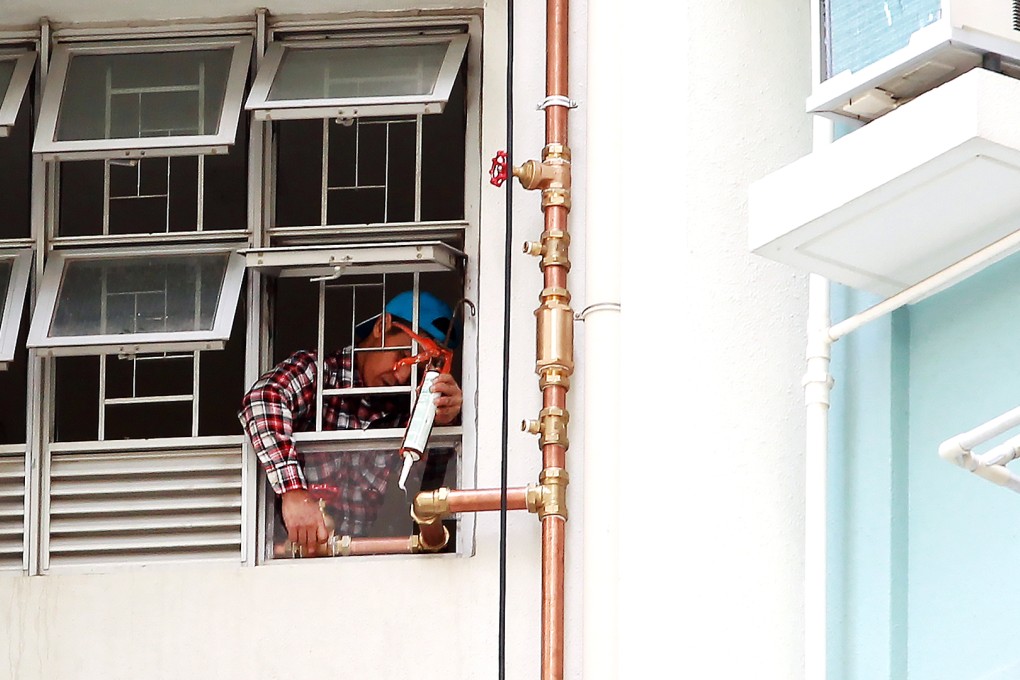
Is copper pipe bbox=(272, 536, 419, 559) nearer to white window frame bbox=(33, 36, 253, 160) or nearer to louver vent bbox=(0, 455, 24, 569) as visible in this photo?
louver vent bbox=(0, 455, 24, 569)

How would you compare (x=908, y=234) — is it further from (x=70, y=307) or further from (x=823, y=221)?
(x=70, y=307)

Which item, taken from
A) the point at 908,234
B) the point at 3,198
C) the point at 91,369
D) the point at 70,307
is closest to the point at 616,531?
the point at 908,234

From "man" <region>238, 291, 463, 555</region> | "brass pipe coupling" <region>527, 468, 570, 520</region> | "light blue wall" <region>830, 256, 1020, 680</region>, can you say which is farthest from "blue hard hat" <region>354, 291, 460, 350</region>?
"light blue wall" <region>830, 256, 1020, 680</region>

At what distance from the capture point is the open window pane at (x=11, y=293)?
20.0 feet

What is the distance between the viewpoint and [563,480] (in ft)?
17.3

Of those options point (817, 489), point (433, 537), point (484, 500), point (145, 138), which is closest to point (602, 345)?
point (484, 500)

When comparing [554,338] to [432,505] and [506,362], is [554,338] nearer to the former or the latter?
[506,362]

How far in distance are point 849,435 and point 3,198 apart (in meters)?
4.04

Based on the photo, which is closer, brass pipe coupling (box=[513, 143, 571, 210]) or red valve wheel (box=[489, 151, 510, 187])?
brass pipe coupling (box=[513, 143, 571, 210])

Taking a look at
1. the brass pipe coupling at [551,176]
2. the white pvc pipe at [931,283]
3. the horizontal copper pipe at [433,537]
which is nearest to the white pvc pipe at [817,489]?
the white pvc pipe at [931,283]

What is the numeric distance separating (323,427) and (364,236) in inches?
23.7

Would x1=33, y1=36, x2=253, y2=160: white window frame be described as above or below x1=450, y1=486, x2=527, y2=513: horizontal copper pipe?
above

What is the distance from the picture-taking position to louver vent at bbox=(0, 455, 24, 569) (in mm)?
6047

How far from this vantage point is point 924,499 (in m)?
4.01
